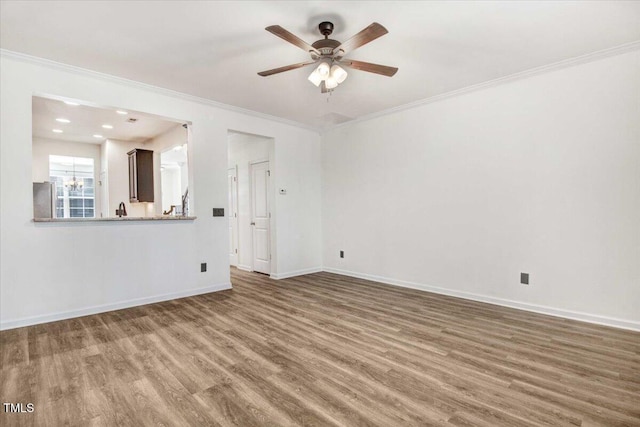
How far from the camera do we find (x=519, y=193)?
3684 mm

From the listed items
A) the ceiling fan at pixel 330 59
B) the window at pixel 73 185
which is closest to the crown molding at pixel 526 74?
the ceiling fan at pixel 330 59

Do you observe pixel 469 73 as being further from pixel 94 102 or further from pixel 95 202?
pixel 95 202

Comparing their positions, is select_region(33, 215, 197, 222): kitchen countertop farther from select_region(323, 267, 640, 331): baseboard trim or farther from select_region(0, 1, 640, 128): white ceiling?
select_region(323, 267, 640, 331): baseboard trim

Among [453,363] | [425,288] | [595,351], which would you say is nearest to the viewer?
[453,363]

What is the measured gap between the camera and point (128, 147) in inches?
273

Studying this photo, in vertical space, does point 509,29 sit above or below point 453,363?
above

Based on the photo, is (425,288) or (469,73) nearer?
(469,73)

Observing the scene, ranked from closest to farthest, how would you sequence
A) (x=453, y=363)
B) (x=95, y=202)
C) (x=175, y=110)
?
(x=453, y=363) → (x=175, y=110) → (x=95, y=202)

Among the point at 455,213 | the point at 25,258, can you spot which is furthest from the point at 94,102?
the point at 455,213

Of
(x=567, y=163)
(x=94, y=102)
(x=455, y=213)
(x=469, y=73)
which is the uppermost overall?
(x=469, y=73)

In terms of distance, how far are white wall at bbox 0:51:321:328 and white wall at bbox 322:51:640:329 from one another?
200cm

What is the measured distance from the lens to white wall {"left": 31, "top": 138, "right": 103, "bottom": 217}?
21.6ft

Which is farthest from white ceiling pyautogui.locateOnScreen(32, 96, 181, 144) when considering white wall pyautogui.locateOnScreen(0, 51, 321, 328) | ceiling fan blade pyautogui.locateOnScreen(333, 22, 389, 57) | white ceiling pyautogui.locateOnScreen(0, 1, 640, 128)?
ceiling fan blade pyautogui.locateOnScreen(333, 22, 389, 57)

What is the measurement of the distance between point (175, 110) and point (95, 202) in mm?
4867
